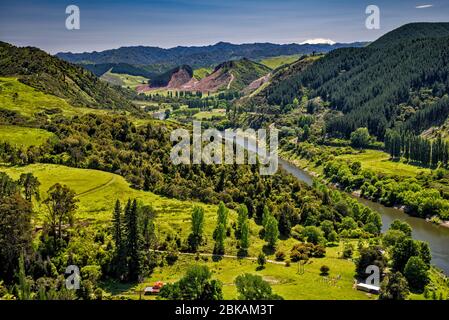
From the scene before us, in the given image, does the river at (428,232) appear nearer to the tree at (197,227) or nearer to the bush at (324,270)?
the bush at (324,270)

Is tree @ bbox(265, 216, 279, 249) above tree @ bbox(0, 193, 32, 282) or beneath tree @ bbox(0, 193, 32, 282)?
beneath

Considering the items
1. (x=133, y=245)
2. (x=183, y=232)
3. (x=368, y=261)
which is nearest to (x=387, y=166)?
(x=368, y=261)

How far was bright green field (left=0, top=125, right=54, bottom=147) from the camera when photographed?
445 feet

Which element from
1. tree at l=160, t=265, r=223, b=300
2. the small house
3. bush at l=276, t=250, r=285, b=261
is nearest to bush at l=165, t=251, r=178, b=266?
bush at l=276, t=250, r=285, b=261

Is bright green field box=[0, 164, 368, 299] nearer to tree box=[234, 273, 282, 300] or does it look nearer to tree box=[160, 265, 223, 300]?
tree box=[160, 265, 223, 300]

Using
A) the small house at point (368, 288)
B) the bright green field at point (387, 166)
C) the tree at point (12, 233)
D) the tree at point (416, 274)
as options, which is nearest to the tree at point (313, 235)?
the tree at point (416, 274)

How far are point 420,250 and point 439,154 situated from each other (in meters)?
103

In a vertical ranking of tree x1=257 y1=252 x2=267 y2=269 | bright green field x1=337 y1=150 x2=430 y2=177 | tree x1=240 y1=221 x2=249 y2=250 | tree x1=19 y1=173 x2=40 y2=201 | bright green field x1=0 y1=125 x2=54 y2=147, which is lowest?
tree x1=257 y1=252 x2=267 y2=269

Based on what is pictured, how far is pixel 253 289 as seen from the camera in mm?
49219

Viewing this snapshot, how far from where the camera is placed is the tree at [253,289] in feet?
157

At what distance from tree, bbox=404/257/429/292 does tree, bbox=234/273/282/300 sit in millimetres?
34251

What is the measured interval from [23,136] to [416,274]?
4604 inches

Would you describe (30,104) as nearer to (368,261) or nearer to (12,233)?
(12,233)
